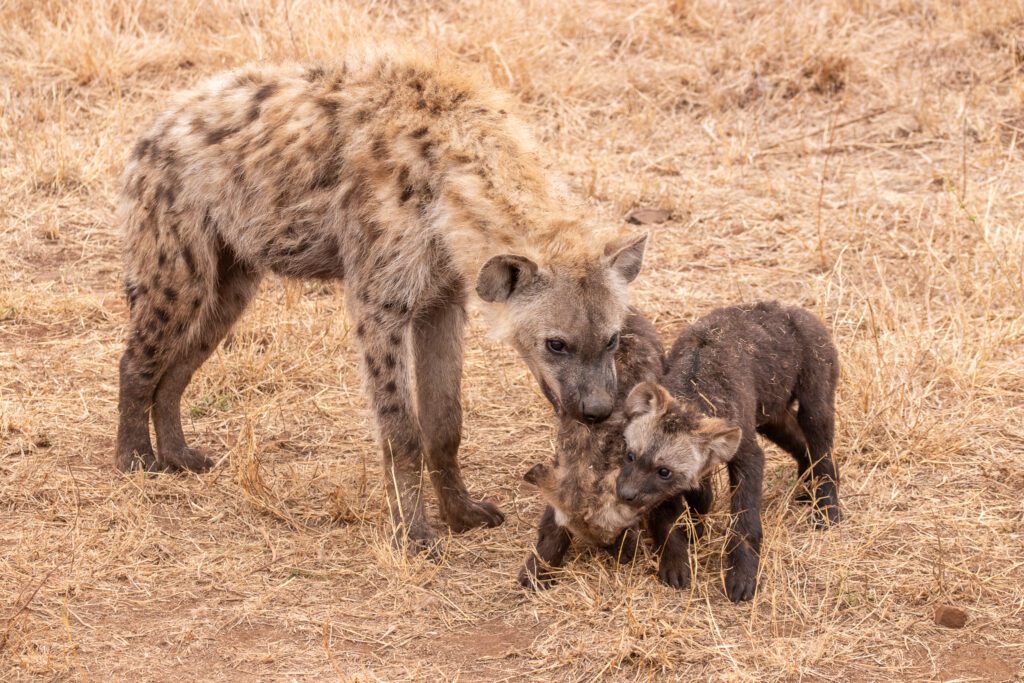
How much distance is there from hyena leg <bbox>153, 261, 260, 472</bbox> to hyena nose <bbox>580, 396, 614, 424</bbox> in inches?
67.0

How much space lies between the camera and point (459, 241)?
13.9 ft

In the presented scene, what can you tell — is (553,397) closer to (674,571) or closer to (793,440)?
(674,571)

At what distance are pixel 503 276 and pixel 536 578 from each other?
3.03 feet

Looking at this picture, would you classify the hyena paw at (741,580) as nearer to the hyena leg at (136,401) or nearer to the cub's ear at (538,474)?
the cub's ear at (538,474)

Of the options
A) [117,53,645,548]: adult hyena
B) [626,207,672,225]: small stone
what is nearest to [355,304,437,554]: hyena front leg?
[117,53,645,548]: adult hyena

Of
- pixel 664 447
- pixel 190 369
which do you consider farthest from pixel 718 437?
pixel 190 369

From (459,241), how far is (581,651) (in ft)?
4.31

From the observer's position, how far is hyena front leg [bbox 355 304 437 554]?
4418 millimetres

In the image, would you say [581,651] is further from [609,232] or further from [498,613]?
[609,232]

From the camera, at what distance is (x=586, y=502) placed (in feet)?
12.8

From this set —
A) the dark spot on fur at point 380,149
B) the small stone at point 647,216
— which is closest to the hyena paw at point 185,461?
the dark spot on fur at point 380,149

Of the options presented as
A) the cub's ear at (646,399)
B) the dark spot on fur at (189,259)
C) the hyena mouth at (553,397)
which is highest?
the dark spot on fur at (189,259)

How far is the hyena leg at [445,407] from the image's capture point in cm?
461

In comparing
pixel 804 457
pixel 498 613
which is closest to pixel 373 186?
→ pixel 498 613
